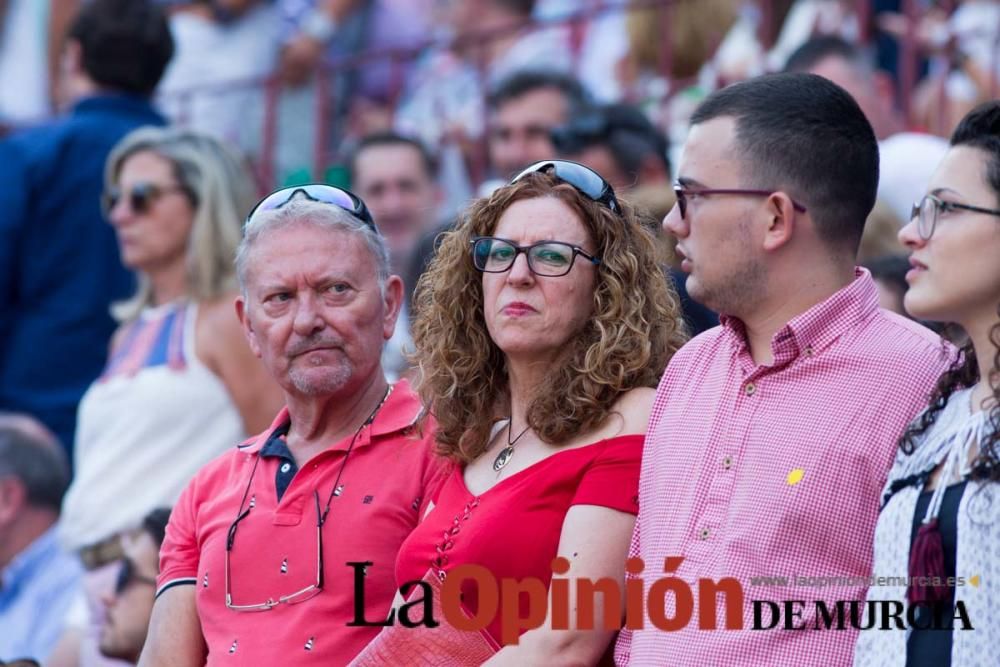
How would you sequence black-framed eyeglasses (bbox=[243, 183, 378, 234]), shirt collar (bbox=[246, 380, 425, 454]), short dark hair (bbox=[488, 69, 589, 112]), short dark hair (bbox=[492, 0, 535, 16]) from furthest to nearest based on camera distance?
short dark hair (bbox=[492, 0, 535, 16])
short dark hair (bbox=[488, 69, 589, 112])
black-framed eyeglasses (bbox=[243, 183, 378, 234])
shirt collar (bbox=[246, 380, 425, 454])

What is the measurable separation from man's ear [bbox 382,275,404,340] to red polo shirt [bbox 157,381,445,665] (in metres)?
0.17

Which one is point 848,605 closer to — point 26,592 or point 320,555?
point 320,555

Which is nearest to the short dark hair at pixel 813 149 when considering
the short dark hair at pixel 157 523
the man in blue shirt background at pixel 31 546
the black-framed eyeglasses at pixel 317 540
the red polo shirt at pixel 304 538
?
the red polo shirt at pixel 304 538

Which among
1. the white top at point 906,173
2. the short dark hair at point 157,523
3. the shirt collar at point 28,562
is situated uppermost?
the white top at point 906,173

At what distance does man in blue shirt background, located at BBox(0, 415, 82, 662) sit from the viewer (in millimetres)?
6562

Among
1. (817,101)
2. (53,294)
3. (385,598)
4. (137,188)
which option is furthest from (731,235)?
(53,294)

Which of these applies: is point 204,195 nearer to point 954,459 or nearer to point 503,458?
point 503,458

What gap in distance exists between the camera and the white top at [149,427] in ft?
17.9

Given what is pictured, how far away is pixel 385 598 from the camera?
3.74 meters

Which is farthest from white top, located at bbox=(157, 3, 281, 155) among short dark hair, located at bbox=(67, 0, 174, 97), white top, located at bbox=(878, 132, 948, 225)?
white top, located at bbox=(878, 132, 948, 225)

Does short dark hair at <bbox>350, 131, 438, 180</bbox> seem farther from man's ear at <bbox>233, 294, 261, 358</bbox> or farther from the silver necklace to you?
the silver necklace

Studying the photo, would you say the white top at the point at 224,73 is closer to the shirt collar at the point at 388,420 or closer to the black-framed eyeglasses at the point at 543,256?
the shirt collar at the point at 388,420

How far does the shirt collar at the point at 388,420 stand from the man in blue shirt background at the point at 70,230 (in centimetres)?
284

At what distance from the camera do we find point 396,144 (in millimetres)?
7082
